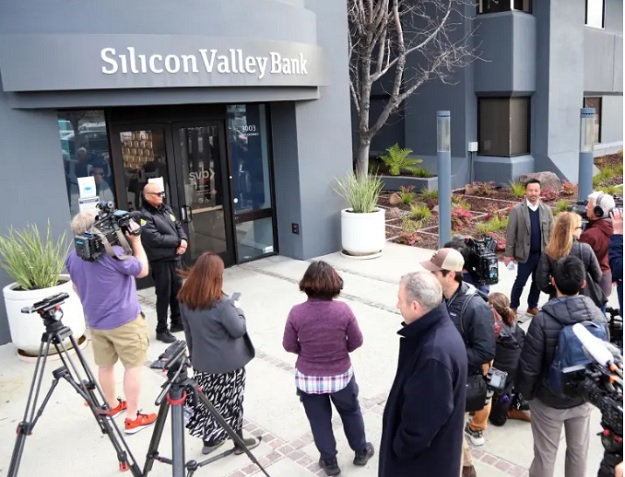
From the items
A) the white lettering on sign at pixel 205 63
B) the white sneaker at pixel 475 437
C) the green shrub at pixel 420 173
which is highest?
the white lettering on sign at pixel 205 63

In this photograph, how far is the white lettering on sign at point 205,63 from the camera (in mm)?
7285

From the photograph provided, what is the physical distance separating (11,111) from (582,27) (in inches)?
606

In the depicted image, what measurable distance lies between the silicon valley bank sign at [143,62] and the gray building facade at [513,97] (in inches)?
335

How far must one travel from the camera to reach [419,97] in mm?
17234

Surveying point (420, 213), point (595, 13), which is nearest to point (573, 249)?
point (420, 213)

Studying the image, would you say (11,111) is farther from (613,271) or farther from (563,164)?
(563,164)

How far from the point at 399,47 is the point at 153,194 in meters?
9.24

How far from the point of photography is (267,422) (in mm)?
5152

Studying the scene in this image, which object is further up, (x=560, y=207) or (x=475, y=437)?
(x=560, y=207)

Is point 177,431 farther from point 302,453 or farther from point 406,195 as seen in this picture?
point 406,195

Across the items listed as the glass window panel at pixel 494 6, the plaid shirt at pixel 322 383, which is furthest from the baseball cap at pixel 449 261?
the glass window panel at pixel 494 6

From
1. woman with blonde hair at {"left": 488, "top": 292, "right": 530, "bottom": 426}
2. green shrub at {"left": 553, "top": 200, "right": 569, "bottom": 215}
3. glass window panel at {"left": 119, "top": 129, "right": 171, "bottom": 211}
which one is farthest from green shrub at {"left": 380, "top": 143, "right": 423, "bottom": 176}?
woman with blonde hair at {"left": 488, "top": 292, "right": 530, "bottom": 426}

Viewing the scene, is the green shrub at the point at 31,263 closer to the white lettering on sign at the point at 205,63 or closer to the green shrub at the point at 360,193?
the white lettering on sign at the point at 205,63

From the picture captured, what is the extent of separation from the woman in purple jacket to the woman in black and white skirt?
46cm
